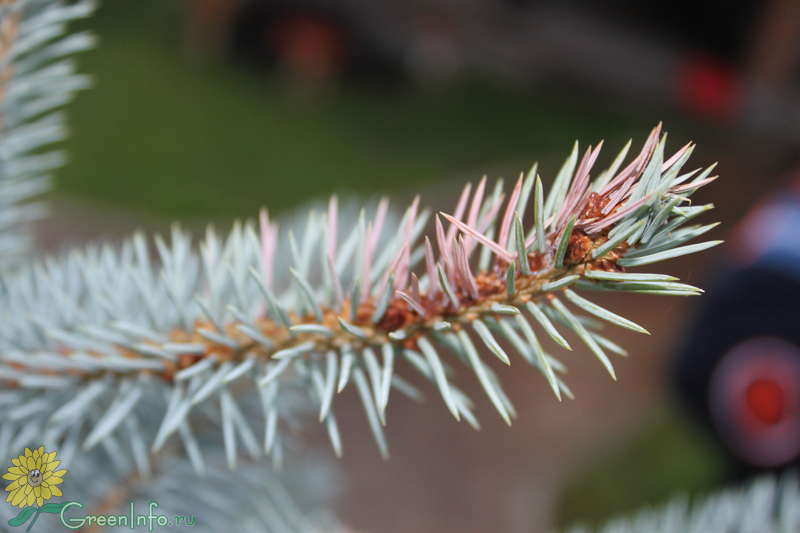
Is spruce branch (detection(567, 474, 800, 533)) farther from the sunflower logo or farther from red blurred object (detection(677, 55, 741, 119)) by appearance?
red blurred object (detection(677, 55, 741, 119))

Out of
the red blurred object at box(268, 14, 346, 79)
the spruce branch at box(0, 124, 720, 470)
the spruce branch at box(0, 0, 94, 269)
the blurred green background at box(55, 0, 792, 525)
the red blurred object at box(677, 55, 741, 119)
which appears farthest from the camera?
the red blurred object at box(268, 14, 346, 79)

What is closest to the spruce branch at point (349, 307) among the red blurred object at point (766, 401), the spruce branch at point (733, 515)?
the spruce branch at point (733, 515)

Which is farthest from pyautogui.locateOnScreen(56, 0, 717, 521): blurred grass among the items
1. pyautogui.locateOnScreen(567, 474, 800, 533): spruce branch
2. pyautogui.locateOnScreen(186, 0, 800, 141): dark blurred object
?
pyautogui.locateOnScreen(567, 474, 800, 533): spruce branch

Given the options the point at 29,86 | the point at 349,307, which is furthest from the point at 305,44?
the point at 349,307

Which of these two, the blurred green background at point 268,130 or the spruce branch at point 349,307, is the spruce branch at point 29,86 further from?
the blurred green background at point 268,130

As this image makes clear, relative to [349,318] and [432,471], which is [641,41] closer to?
[432,471]

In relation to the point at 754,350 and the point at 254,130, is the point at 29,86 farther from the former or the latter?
the point at 254,130

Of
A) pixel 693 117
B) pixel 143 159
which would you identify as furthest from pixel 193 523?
pixel 143 159
